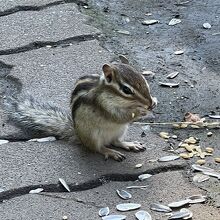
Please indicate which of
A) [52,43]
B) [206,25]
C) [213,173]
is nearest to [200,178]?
[213,173]

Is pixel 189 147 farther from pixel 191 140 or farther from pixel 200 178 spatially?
pixel 200 178

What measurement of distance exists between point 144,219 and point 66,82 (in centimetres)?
131

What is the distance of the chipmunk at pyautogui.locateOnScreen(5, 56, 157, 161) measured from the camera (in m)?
3.60

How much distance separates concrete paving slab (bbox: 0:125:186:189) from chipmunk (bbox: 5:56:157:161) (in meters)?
0.06

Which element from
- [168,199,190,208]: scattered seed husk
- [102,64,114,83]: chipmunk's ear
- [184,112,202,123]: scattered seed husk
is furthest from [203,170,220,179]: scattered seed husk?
[102,64,114,83]: chipmunk's ear

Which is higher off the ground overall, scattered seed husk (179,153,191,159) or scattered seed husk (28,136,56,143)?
scattered seed husk (179,153,191,159)

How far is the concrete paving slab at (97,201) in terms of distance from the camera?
322 centimetres

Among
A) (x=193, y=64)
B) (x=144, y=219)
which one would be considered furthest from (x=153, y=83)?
(x=144, y=219)

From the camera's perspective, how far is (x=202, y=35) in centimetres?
489

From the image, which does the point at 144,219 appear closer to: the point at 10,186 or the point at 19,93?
the point at 10,186

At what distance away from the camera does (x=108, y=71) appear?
3.63 meters

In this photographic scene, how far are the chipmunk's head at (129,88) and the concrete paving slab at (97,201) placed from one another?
0.35 meters

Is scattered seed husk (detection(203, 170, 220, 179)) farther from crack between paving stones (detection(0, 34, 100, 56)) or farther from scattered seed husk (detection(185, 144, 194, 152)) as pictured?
crack between paving stones (detection(0, 34, 100, 56))

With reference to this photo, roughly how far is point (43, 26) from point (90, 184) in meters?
1.76
